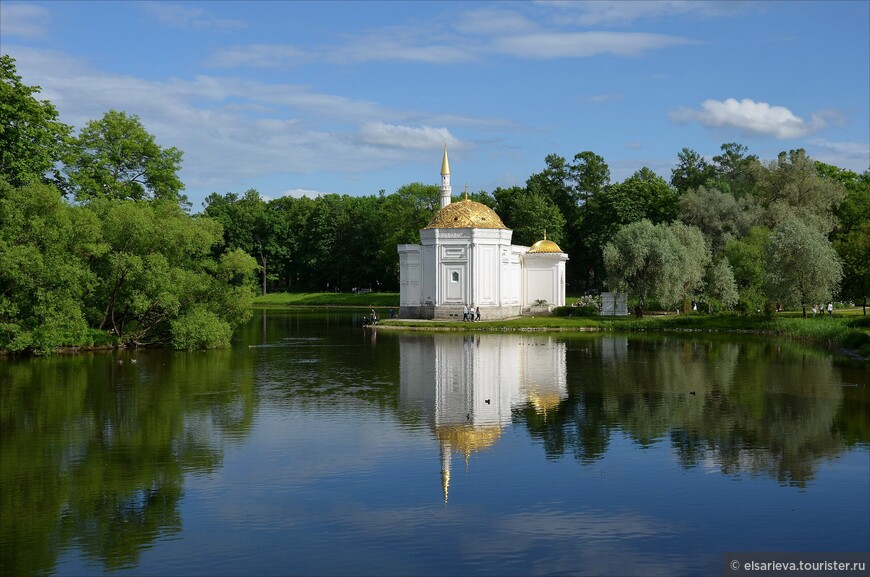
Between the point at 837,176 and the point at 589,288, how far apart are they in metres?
27.9

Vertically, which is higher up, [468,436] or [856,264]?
[856,264]

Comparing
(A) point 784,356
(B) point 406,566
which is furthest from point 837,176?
(B) point 406,566

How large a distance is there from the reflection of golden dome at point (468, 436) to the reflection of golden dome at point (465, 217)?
42.0m

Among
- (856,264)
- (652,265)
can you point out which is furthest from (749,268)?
(652,265)

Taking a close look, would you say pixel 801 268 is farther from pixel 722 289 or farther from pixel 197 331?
pixel 197 331

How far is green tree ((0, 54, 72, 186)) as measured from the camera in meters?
43.0

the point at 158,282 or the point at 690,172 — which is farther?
the point at 690,172

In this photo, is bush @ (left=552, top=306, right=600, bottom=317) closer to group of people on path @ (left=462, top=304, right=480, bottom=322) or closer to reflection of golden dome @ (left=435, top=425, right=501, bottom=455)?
group of people on path @ (left=462, top=304, right=480, bottom=322)

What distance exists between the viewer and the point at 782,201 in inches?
2768

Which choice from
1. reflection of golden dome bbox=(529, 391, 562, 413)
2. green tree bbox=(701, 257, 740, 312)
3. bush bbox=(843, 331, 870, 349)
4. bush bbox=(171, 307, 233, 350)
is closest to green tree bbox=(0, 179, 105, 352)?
bush bbox=(171, 307, 233, 350)

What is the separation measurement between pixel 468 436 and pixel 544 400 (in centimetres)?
583

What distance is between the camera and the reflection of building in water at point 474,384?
21.4 metres

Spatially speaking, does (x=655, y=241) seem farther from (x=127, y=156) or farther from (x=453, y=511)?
(x=453, y=511)

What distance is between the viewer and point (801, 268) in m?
49.7
